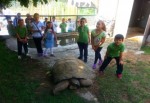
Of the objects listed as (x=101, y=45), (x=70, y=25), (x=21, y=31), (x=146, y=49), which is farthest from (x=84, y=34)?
(x=70, y=25)

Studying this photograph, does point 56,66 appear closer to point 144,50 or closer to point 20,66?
point 20,66

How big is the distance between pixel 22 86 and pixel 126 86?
2834mm

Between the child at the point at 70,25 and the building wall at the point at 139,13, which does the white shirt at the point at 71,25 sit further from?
the building wall at the point at 139,13

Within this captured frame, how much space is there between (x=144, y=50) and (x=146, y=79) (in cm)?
321

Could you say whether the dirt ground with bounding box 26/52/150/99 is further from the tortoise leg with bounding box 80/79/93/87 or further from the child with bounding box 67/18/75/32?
the child with bounding box 67/18/75/32

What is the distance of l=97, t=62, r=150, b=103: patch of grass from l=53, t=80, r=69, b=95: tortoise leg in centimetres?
90

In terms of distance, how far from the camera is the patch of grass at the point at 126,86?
15.5 ft

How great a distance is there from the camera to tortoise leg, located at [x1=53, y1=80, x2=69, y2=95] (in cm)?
464

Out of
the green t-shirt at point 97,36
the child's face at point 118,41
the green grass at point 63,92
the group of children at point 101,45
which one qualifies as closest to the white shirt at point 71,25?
the group of children at point 101,45

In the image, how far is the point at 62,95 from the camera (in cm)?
464

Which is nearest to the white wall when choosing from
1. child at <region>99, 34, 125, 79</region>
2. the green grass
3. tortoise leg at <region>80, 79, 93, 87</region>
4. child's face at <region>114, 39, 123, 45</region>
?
the green grass

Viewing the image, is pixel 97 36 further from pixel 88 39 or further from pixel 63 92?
pixel 63 92

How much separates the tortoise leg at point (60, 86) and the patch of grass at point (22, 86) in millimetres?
114

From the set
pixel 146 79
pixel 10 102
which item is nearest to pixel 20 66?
pixel 10 102
